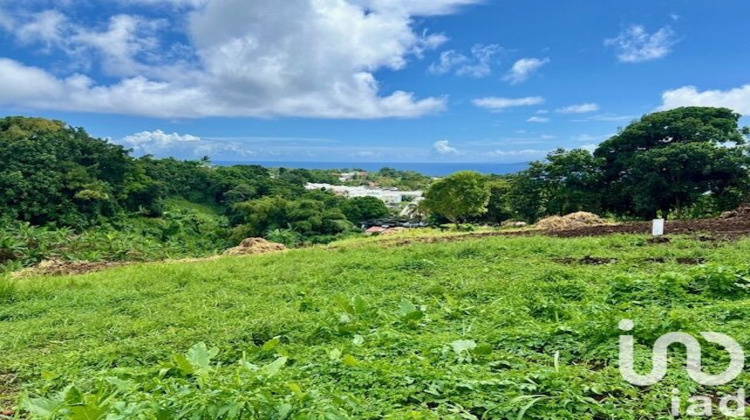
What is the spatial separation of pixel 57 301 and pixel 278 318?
3.89 meters

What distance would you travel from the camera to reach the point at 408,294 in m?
4.71

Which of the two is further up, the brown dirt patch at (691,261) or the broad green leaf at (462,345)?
the broad green leaf at (462,345)

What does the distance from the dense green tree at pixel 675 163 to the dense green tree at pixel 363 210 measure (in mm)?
27587

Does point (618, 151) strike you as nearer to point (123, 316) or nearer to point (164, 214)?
point (123, 316)

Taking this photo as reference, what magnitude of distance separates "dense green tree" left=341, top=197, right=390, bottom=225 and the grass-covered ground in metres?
39.4

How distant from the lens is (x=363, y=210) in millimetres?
47219

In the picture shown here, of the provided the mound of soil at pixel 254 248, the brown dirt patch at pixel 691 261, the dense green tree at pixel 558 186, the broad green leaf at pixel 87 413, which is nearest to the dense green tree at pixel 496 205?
the dense green tree at pixel 558 186

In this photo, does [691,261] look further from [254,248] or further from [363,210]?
[363,210]

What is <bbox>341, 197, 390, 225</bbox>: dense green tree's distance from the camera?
152ft

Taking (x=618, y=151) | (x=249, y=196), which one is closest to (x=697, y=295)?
(x=618, y=151)

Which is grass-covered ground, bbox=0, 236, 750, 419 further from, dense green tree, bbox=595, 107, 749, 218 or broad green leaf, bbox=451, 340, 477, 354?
dense green tree, bbox=595, 107, 749, 218

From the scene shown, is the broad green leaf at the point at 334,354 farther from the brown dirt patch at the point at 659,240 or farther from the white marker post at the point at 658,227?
the white marker post at the point at 658,227

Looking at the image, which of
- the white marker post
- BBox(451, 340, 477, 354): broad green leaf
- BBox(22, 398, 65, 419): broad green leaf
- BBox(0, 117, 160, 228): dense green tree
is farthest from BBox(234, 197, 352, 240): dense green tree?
BBox(22, 398, 65, 419): broad green leaf

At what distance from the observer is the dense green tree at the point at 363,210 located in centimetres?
4641
